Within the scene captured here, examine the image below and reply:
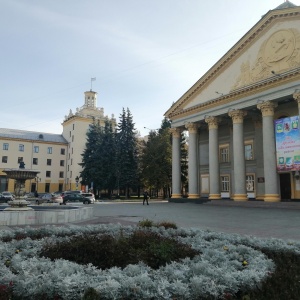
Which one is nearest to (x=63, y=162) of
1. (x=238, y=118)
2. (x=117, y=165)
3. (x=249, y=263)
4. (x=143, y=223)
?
(x=117, y=165)

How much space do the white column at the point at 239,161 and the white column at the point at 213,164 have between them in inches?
120

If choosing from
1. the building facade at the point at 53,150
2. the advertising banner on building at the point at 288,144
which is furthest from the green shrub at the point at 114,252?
the building facade at the point at 53,150

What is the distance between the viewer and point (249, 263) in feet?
19.1

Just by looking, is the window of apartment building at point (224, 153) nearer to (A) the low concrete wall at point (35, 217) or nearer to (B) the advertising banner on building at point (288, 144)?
(B) the advertising banner on building at point (288, 144)

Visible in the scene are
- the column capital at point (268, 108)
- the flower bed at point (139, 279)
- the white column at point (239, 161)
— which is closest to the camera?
the flower bed at point (139, 279)

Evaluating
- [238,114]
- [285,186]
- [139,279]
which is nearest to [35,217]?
[139,279]

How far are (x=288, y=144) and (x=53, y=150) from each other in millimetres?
60620

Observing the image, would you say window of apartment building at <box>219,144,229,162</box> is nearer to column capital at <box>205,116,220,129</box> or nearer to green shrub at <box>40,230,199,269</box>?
column capital at <box>205,116,220,129</box>

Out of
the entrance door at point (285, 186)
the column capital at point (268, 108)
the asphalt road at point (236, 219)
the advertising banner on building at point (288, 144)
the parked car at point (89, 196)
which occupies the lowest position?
the asphalt road at point (236, 219)

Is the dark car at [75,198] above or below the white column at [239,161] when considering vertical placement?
below

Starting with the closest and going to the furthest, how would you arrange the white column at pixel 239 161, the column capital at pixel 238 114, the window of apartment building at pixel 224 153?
the white column at pixel 239 161
the column capital at pixel 238 114
the window of apartment building at pixel 224 153

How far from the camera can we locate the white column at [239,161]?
3278 cm

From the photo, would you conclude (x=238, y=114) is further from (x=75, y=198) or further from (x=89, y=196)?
(x=75, y=198)

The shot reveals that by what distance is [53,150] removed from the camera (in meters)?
77.6
